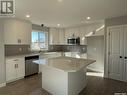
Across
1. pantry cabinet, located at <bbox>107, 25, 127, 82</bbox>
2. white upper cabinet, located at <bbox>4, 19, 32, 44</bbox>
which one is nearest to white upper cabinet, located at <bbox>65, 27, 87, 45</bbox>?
pantry cabinet, located at <bbox>107, 25, 127, 82</bbox>

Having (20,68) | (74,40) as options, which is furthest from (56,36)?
(20,68)

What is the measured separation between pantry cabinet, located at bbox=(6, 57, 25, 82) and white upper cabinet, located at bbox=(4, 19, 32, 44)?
0.80m

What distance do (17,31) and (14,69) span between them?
5.14ft

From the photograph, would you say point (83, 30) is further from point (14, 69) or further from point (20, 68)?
point (14, 69)

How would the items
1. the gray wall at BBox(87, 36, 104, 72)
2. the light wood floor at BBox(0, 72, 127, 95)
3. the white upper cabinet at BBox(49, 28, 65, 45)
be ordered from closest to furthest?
the light wood floor at BBox(0, 72, 127, 95), the gray wall at BBox(87, 36, 104, 72), the white upper cabinet at BBox(49, 28, 65, 45)

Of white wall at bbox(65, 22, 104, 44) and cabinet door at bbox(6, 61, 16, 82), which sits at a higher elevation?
white wall at bbox(65, 22, 104, 44)

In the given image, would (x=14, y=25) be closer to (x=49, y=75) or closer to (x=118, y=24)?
(x=49, y=75)

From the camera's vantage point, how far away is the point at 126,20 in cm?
399

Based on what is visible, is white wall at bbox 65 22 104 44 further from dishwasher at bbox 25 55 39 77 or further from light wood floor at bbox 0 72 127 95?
dishwasher at bbox 25 55 39 77

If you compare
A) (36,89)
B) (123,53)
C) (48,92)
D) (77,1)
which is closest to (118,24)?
(123,53)

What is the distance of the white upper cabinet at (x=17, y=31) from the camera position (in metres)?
4.22

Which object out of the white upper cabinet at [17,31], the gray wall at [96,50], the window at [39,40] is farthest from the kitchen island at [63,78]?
the window at [39,40]

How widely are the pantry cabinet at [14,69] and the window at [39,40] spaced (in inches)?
64.8

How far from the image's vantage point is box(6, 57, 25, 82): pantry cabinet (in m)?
3.91
